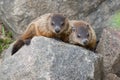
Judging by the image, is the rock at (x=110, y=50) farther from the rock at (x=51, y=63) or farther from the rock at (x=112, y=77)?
the rock at (x=51, y=63)

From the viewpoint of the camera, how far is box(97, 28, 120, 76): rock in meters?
10.1

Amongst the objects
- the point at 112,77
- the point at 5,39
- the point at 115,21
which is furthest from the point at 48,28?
the point at 5,39

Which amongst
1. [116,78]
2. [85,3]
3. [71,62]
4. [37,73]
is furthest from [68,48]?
[85,3]

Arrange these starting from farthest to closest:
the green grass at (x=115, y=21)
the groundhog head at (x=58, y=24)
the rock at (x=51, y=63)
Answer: the green grass at (x=115, y=21)
the groundhog head at (x=58, y=24)
the rock at (x=51, y=63)

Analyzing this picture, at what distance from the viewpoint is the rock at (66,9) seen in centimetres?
1152

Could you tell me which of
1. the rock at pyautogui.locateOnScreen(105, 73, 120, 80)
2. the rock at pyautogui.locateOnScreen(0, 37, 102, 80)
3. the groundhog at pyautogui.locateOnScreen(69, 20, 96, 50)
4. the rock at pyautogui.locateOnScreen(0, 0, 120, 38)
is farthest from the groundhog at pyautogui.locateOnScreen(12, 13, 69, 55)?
the rock at pyautogui.locateOnScreen(0, 0, 120, 38)

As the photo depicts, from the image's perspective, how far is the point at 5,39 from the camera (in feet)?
39.5

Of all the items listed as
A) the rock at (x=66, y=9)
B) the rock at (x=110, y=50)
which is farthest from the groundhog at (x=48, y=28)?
the rock at (x=66, y=9)

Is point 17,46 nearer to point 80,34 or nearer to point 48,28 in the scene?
point 48,28

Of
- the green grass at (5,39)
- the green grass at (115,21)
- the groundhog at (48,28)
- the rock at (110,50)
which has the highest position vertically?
the groundhog at (48,28)

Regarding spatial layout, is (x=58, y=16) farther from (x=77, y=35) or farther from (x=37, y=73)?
(x=37, y=73)

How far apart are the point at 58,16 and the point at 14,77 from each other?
194cm

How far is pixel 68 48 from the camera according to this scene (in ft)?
29.0

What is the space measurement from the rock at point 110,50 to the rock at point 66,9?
1093mm
